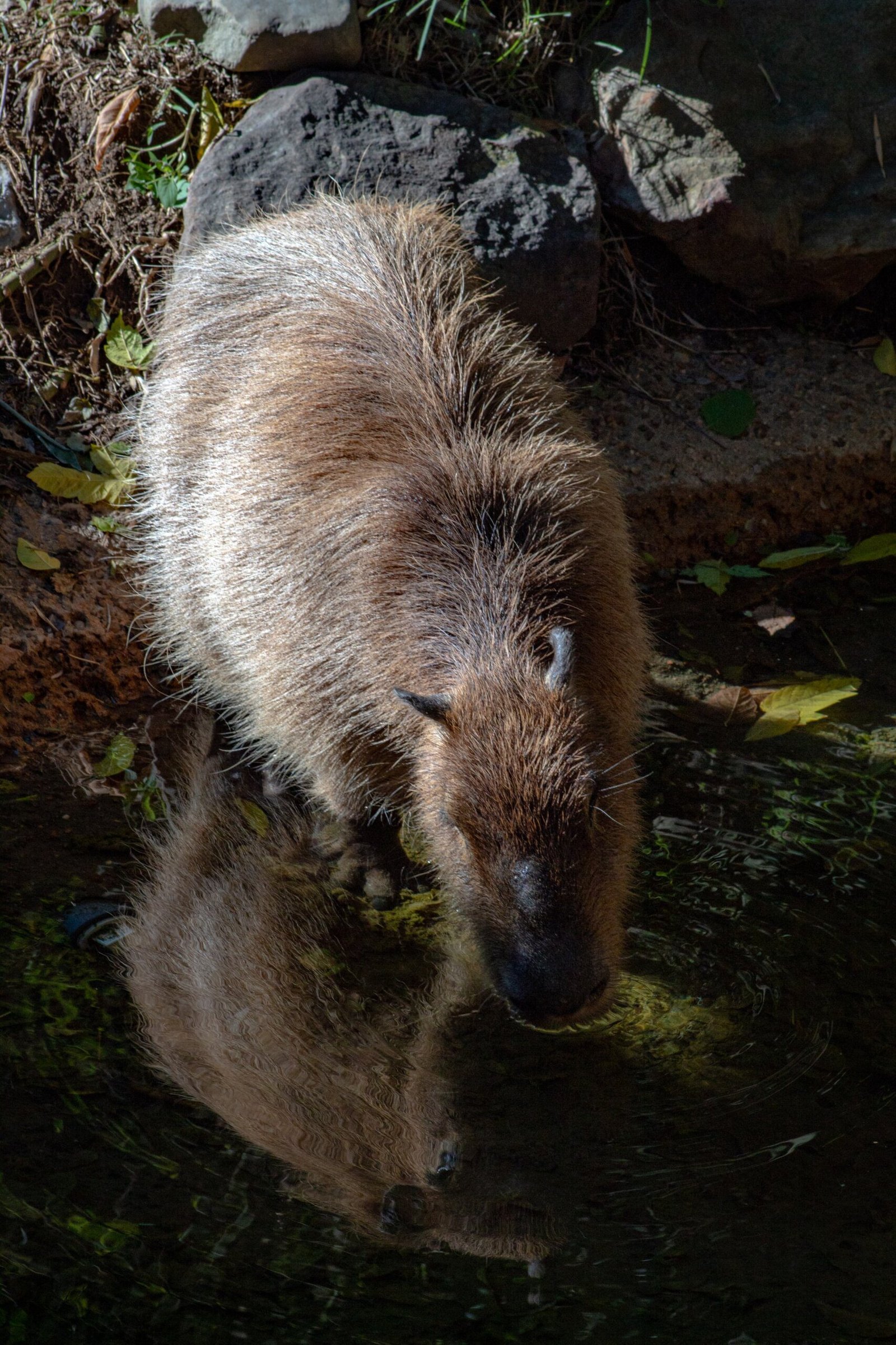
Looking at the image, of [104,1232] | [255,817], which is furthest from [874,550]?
[104,1232]

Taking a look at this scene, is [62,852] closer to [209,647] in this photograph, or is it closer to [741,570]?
[209,647]

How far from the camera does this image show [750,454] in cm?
471

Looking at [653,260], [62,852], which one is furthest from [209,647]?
[653,260]

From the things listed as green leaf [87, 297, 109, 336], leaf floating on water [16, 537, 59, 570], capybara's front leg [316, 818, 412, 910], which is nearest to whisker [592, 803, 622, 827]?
capybara's front leg [316, 818, 412, 910]

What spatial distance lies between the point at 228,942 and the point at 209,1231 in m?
1.07

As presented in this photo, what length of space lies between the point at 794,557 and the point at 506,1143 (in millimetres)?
2647

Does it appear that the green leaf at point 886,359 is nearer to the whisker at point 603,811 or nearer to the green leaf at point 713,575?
the green leaf at point 713,575

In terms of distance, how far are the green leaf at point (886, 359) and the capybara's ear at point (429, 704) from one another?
3.03 meters

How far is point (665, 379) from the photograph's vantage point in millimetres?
4859

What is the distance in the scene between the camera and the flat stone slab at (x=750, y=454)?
4.67 meters

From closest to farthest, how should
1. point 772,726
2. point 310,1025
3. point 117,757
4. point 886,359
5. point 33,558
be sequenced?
point 310,1025 → point 117,757 → point 772,726 → point 33,558 → point 886,359

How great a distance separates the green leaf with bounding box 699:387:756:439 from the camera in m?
4.75

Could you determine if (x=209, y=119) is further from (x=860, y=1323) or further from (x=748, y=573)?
(x=860, y=1323)

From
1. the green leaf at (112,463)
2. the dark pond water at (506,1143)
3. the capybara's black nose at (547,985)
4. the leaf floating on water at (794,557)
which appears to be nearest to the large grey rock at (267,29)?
the green leaf at (112,463)
